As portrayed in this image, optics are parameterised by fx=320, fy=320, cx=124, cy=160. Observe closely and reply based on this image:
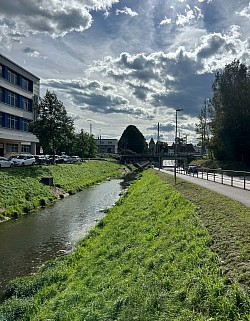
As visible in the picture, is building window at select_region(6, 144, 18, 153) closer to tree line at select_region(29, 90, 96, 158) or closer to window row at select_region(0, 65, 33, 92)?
tree line at select_region(29, 90, 96, 158)

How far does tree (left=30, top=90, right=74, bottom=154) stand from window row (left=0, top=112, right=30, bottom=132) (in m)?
5.75

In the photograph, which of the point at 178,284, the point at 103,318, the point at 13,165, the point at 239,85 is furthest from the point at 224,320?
the point at 239,85

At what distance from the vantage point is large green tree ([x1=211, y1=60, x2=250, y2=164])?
2223 inches

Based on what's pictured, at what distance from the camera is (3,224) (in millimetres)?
21031

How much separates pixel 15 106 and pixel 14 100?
1.06 m

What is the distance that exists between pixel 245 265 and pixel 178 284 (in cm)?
147

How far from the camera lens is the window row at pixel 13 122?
52.0 m

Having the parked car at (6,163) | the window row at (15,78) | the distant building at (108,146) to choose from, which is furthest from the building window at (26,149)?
the distant building at (108,146)

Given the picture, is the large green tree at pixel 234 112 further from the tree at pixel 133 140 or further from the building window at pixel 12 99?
the tree at pixel 133 140

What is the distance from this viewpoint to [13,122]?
5594cm

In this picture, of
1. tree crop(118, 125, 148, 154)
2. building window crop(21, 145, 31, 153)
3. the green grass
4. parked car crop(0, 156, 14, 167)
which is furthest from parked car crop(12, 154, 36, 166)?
tree crop(118, 125, 148, 154)

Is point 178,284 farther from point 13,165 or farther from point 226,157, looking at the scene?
point 226,157

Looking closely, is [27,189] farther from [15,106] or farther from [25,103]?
[25,103]

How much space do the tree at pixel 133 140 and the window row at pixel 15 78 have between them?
76161mm
